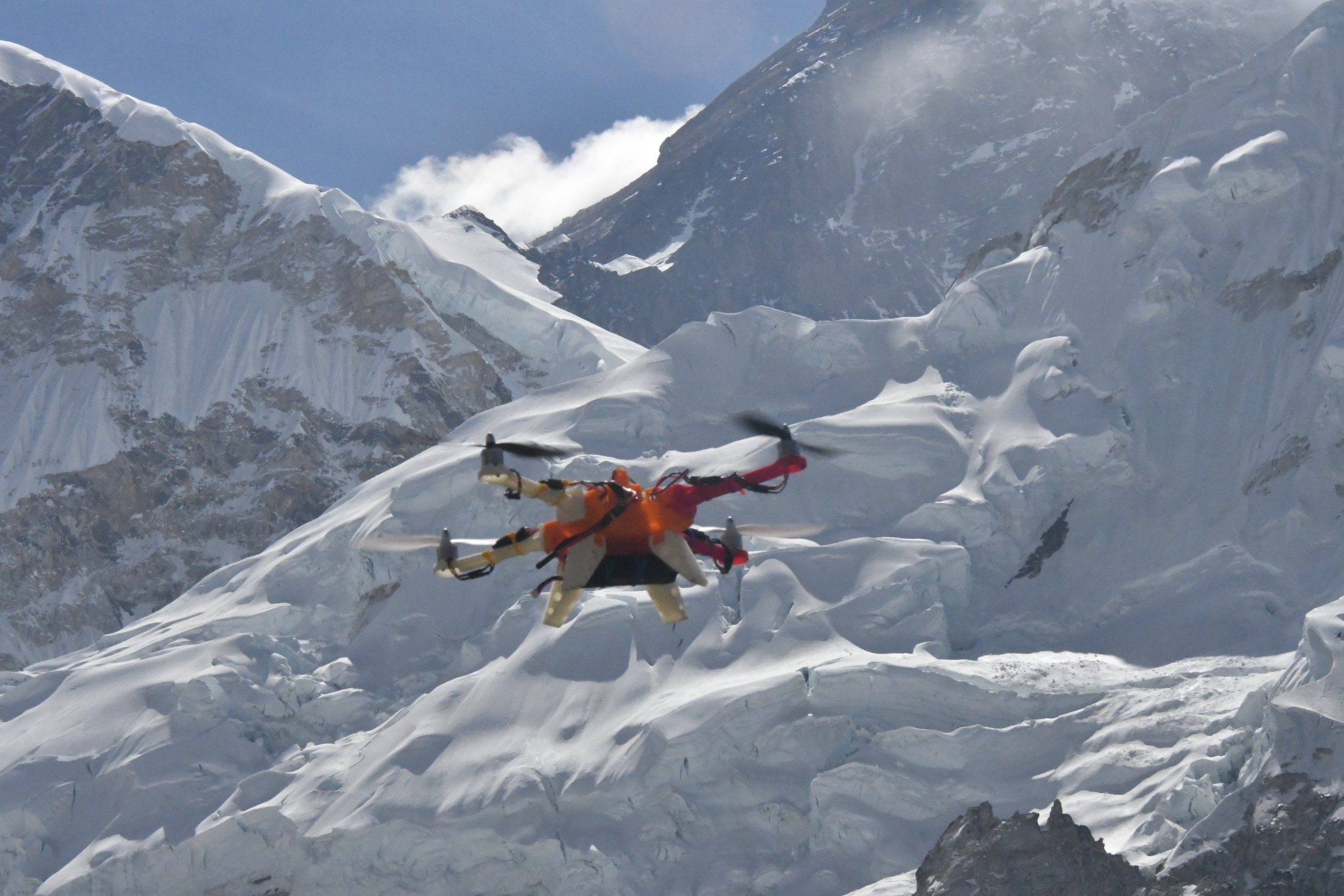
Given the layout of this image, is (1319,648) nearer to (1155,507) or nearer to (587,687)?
(1155,507)

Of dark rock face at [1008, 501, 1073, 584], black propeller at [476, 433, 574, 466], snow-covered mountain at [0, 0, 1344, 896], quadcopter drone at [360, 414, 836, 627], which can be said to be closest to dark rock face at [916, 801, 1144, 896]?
snow-covered mountain at [0, 0, 1344, 896]

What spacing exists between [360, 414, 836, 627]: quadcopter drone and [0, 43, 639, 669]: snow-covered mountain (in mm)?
69632

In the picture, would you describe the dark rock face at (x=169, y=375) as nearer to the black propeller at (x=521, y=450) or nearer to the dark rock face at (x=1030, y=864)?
the dark rock face at (x=1030, y=864)

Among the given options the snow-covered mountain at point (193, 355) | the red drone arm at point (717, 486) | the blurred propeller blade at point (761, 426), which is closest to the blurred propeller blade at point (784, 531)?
the red drone arm at point (717, 486)

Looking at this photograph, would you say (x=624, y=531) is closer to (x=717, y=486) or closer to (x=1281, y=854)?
(x=717, y=486)

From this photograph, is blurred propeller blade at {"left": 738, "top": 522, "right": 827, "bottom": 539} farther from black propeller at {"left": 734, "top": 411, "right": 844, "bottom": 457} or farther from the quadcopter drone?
black propeller at {"left": 734, "top": 411, "right": 844, "bottom": 457}

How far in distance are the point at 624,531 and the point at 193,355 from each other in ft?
287

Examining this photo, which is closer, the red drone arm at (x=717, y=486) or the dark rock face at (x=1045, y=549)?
the red drone arm at (x=717, y=486)

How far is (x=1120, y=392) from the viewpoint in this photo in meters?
64.2

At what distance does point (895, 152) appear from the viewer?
16725cm

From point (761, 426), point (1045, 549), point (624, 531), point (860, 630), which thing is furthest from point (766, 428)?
point (1045, 549)

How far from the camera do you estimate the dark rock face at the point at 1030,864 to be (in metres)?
41.6

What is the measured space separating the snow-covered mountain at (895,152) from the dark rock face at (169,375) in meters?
39.5

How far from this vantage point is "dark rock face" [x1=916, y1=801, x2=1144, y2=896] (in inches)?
1639
